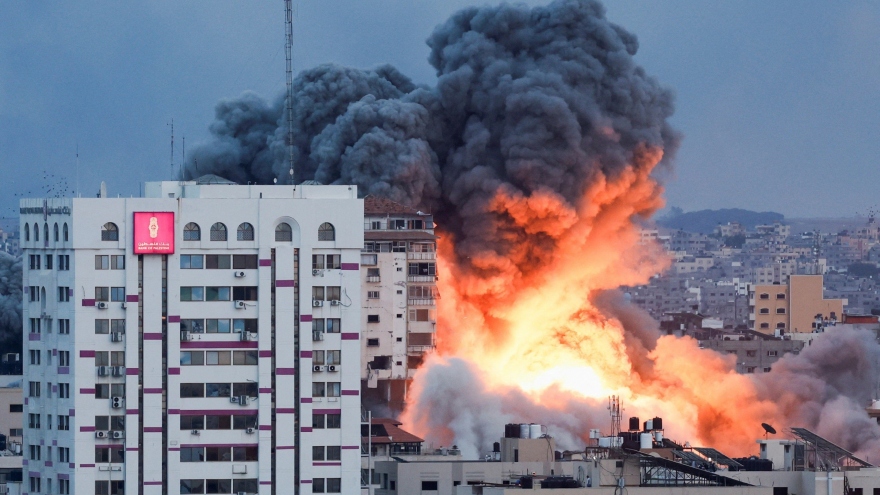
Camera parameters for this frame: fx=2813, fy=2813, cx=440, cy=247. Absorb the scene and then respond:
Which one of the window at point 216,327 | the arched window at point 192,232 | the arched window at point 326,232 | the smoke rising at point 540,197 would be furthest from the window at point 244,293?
the smoke rising at point 540,197

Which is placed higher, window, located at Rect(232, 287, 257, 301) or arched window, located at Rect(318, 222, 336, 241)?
arched window, located at Rect(318, 222, 336, 241)

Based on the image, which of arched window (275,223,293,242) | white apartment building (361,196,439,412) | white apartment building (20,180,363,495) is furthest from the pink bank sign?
white apartment building (361,196,439,412)

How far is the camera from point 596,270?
371 ft

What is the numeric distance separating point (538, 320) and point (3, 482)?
32.2 meters

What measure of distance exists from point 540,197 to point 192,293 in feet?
128

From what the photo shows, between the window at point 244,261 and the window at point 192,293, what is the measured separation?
106 centimetres

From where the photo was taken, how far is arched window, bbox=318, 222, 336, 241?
7262cm

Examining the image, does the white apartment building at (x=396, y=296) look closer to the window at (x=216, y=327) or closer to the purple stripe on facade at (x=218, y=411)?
the window at (x=216, y=327)

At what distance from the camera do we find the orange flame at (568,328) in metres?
107

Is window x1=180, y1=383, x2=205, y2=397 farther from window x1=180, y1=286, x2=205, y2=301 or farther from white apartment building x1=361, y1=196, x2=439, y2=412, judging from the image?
white apartment building x1=361, y1=196, x2=439, y2=412

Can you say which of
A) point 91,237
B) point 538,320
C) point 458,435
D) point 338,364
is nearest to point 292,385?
point 338,364

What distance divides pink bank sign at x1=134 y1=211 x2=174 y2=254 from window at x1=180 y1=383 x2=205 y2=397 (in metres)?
3.45

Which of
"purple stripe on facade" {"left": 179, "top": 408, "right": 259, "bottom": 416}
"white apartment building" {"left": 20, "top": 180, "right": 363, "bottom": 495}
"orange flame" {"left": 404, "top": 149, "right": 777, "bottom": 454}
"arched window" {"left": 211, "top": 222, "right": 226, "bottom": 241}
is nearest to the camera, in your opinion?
"white apartment building" {"left": 20, "top": 180, "right": 363, "bottom": 495}

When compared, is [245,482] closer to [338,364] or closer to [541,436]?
[338,364]
